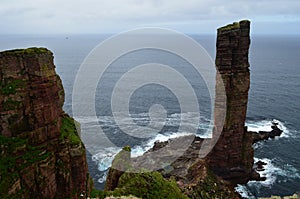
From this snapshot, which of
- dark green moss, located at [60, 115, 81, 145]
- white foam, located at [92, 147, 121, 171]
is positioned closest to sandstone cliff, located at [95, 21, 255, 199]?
white foam, located at [92, 147, 121, 171]

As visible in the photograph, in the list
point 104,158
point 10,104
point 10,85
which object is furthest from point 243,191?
point 10,85

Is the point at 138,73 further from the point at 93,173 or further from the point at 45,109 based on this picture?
the point at 45,109

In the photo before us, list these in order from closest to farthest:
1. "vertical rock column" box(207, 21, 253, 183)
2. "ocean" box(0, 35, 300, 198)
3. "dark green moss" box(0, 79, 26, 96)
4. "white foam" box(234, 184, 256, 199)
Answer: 1. "dark green moss" box(0, 79, 26, 96)
2. "white foam" box(234, 184, 256, 199)
3. "vertical rock column" box(207, 21, 253, 183)
4. "ocean" box(0, 35, 300, 198)

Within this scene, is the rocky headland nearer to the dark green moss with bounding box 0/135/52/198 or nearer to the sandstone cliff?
the dark green moss with bounding box 0/135/52/198

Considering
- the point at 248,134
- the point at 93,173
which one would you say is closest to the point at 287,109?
the point at 248,134

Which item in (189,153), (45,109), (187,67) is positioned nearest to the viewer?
(45,109)

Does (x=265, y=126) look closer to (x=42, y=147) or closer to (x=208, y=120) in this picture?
(x=208, y=120)
